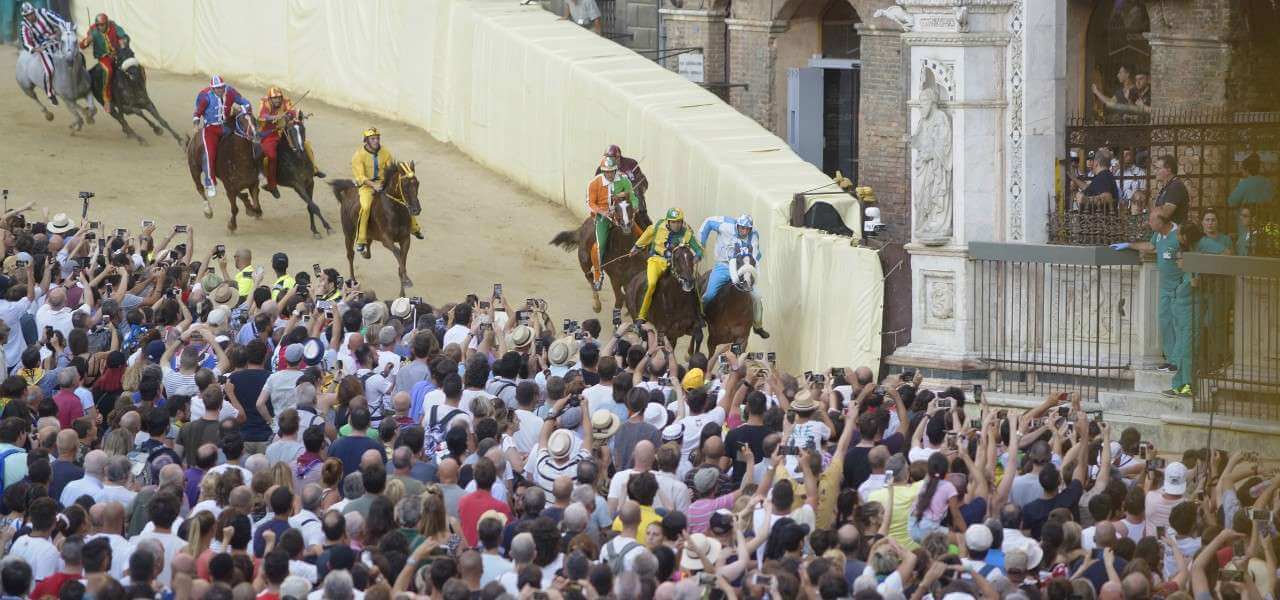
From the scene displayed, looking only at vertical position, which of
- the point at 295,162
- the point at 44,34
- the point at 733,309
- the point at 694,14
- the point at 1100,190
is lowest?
the point at 733,309

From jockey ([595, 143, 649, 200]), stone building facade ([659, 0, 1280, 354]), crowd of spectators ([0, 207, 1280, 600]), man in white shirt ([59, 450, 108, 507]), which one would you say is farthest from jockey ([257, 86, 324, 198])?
A: man in white shirt ([59, 450, 108, 507])

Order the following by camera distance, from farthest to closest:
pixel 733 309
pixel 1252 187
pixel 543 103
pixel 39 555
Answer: pixel 543 103, pixel 733 309, pixel 1252 187, pixel 39 555

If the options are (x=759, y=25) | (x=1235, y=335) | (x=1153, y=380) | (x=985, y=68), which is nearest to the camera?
(x=1235, y=335)

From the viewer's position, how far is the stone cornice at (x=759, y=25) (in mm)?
A: 29172

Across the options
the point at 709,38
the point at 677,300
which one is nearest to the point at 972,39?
the point at 677,300

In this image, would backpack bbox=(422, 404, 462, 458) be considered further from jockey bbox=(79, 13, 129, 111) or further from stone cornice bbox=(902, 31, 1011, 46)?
jockey bbox=(79, 13, 129, 111)

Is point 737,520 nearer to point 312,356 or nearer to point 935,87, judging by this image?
point 312,356

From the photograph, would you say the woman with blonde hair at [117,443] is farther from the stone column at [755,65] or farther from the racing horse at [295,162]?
the stone column at [755,65]

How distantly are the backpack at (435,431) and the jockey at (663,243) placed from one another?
24.4 feet

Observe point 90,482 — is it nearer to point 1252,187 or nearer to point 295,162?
point 1252,187

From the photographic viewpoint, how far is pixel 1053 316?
17.7 metres

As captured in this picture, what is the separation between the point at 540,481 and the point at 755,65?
63.8 feet

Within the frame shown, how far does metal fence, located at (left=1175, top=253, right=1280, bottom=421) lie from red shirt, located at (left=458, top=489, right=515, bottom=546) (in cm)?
810

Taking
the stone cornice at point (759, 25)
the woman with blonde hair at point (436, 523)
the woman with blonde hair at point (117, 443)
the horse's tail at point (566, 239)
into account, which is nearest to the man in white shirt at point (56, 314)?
the woman with blonde hair at point (117, 443)
